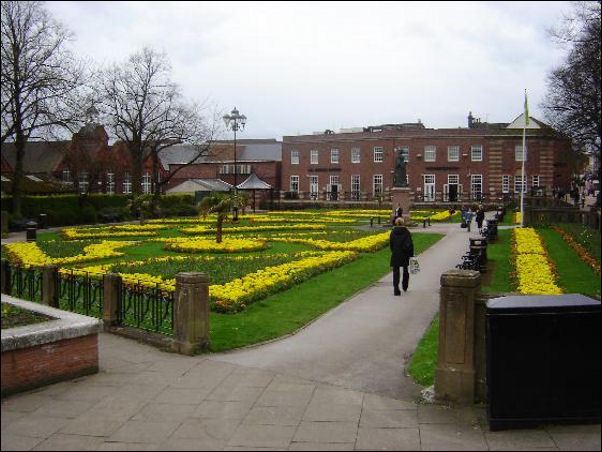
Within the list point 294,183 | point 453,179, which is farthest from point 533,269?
point 294,183

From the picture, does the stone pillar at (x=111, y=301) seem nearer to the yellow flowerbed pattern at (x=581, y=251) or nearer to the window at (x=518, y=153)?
the yellow flowerbed pattern at (x=581, y=251)

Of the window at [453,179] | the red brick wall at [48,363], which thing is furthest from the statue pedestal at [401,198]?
the window at [453,179]

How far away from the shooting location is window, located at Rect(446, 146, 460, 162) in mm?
68500

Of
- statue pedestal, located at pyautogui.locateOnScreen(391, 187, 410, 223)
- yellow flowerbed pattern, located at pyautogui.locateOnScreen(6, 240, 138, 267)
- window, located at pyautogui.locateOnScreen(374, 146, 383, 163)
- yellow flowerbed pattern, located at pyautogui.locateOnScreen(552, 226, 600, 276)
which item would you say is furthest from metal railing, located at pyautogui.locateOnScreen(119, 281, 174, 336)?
window, located at pyautogui.locateOnScreen(374, 146, 383, 163)

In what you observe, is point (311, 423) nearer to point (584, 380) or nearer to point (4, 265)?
point (584, 380)

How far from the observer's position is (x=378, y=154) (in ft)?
237

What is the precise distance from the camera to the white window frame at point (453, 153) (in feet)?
225

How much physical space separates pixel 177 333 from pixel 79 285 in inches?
149

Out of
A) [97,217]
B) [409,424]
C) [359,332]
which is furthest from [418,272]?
[97,217]

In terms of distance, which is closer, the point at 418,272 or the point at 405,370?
the point at 405,370

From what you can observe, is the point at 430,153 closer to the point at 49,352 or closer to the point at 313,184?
the point at 313,184

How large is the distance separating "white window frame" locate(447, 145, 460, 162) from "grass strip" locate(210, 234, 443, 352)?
168 feet

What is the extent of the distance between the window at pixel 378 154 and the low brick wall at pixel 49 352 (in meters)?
64.9

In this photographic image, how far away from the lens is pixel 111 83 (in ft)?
179
